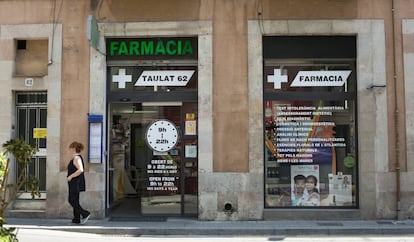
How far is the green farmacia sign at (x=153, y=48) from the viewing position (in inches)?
446

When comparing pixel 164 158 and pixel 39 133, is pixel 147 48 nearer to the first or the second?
pixel 164 158

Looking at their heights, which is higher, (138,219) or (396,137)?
(396,137)

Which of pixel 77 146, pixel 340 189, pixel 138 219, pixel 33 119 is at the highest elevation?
pixel 33 119

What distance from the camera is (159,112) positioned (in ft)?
37.2

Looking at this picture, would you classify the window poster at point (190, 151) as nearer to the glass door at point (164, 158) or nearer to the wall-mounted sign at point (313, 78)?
the glass door at point (164, 158)

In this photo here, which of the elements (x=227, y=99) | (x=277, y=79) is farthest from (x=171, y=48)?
(x=277, y=79)

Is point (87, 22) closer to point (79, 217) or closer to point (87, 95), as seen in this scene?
point (87, 95)

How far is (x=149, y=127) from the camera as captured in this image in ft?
37.2

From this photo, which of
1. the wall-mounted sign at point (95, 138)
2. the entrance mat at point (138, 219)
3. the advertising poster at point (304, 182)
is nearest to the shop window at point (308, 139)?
the advertising poster at point (304, 182)

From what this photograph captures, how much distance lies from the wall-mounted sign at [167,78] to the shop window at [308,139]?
1.99m

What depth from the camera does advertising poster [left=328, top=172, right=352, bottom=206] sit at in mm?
11008

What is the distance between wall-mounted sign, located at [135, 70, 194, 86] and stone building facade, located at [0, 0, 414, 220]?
0.03 meters

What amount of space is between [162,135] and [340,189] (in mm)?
4568

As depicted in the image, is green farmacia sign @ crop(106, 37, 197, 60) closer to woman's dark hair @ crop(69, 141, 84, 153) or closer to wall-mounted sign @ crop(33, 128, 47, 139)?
woman's dark hair @ crop(69, 141, 84, 153)
